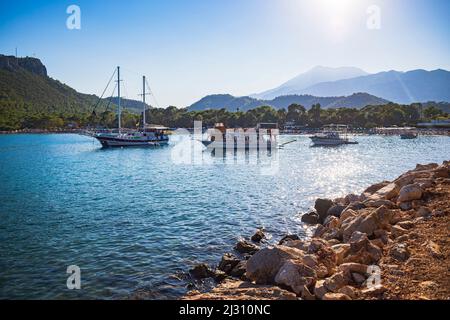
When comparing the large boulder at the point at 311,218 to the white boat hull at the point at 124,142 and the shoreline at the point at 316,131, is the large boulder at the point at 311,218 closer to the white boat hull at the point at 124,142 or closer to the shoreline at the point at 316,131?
the white boat hull at the point at 124,142

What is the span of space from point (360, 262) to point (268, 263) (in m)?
3.29

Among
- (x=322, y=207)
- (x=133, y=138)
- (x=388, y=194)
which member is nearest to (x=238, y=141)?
(x=133, y=138)

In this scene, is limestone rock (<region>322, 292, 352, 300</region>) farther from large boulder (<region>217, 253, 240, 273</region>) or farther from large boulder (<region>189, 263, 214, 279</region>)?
large boulder (<region>189, 263, 214, 279</region>)

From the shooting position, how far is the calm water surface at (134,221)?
45.8 feet

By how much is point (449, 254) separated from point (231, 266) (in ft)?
26.0

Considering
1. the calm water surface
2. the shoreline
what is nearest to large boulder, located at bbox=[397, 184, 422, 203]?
the calm water surface

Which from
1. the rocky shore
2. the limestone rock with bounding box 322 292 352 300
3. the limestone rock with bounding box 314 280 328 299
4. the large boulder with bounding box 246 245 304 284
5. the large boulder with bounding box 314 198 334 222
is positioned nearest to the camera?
the limestone rock with bounding box 322 292 352 300

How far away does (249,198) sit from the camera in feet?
96.4

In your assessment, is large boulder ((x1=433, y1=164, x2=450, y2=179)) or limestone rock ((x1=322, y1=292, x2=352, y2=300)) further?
large boulder ((x1=433, y1=164, x2=450, y2=179))

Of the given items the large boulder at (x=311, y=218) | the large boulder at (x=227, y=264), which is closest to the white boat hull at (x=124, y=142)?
the large boulder at (x=311, y=218)

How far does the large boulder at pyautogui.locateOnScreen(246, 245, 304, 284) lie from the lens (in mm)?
12148

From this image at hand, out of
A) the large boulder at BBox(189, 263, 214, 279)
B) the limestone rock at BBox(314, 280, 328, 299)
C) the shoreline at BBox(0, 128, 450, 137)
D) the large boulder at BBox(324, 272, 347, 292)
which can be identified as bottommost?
the large boulder at BBox(189, 263, 214, 279)

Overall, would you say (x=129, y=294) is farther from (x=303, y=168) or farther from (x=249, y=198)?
(x=303, y=168)

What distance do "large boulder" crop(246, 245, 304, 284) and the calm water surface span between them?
2.83 metres
